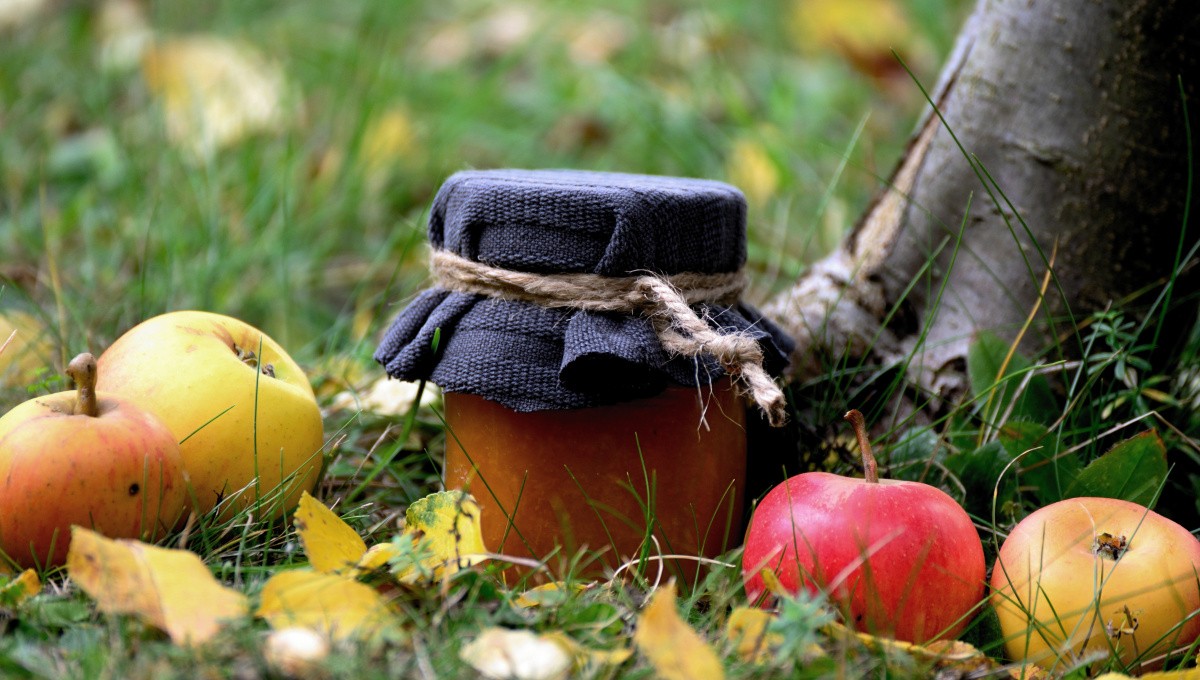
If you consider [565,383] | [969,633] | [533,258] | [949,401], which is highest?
[533,258]

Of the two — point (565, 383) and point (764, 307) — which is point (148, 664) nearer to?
point (565, 383)

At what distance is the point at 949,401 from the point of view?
4.75ft

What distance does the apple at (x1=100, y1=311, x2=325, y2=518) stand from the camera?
1.16 metres

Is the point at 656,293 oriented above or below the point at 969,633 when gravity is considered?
above

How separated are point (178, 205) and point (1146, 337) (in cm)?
195

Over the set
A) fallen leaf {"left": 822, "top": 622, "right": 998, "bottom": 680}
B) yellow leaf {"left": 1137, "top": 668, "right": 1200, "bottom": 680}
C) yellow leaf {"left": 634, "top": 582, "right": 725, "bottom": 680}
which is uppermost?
yellow leaf {"left": 634, "top": 582, "right": 725, "bottom": 680}

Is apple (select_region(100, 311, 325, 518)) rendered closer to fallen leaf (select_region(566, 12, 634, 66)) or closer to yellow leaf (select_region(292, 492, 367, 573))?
yellow leaf (select_region(292, 492, 367, 573))

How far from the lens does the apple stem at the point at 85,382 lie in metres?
1.04

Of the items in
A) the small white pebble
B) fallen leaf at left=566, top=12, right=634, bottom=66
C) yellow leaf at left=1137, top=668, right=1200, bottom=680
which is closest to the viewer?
the small white pebble

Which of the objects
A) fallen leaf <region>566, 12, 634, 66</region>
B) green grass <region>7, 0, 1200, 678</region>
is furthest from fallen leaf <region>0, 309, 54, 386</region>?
fallen leaf <region>566, 12, 634, 66</region>

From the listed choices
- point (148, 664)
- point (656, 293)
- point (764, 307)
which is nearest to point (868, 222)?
point (764, 307)

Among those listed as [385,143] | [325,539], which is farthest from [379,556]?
[385,143]

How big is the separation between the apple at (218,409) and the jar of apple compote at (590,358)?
0.14m

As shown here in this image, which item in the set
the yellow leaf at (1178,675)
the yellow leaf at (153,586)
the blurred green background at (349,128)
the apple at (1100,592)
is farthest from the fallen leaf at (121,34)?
the yellow leaf at (1178,675)
